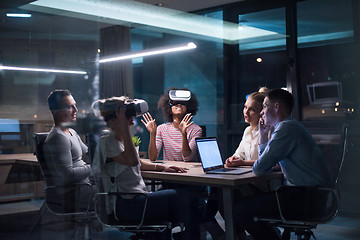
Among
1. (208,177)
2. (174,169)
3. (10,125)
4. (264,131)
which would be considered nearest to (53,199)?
(10,125)

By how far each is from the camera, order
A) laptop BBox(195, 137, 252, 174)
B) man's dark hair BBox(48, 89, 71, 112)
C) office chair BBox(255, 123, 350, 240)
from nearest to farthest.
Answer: office chair BBox(255, 123, 350, 240), laptop BBox(195, 137, 252, 174), man's dark hair BBox(48, 89, 71, 112)

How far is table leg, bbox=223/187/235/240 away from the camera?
2.71 metres

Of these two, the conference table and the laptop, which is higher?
the laptop

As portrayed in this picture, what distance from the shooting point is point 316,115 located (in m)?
5.11

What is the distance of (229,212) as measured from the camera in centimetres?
273

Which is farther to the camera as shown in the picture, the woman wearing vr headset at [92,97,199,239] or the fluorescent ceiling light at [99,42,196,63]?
the fluorescent ceiling light at [99,42,196,63]

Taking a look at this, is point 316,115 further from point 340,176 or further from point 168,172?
point 168,172

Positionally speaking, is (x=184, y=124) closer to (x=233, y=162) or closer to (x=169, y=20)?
(x=233, y=162)

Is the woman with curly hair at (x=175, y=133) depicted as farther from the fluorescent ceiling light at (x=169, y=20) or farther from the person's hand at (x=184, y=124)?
the fluorescent ceiling light at (x=169, y=20)

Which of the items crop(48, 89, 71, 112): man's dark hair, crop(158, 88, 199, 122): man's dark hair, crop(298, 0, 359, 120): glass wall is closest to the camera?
crop(48, 89, 71, 112): man's dark hair

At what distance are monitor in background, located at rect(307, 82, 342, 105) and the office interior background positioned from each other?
0.05 feet

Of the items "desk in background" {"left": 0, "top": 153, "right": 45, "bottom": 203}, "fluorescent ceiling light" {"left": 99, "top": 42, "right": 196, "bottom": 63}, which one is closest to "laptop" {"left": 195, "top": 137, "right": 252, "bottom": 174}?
"desk in background" {"left": 0, "top": 153, "right": 45, "bottom": 203}

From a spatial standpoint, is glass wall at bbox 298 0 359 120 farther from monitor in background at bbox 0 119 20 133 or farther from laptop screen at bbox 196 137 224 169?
monitor in background at bbox 0 119 20 133

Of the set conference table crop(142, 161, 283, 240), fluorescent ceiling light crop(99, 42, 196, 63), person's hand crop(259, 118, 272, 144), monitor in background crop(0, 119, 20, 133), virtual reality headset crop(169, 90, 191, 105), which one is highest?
fluorescent ceiling light crop(99, 42, 196, 63)
